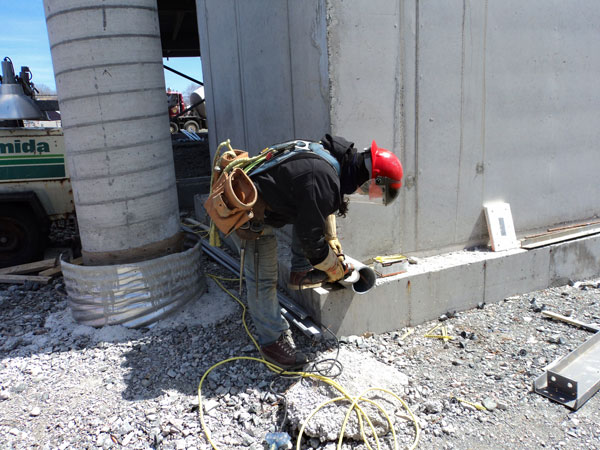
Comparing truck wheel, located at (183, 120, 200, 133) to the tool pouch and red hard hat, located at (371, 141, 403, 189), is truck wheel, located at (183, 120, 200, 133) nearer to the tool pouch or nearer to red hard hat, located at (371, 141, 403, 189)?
the tool pouch

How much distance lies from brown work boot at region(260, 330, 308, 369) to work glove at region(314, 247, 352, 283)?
1.90 feet

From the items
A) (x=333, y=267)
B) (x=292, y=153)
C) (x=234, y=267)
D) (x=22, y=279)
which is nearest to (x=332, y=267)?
(x=333, y=267)

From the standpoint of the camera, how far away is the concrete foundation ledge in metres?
3.79

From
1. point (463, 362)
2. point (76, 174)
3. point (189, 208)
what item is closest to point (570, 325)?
point (463, 362)

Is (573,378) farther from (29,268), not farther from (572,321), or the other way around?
(29,268)

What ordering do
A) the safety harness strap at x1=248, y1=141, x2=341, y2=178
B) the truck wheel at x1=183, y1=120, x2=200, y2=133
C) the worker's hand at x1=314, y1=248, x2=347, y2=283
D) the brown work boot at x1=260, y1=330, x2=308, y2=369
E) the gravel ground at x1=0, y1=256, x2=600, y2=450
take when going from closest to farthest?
the gravel ground at x1=0, y1=256, x2=600, y2=450 → the safety harness strap at x1=248, y1=141, x2=341, y2=178 → the worker's hand at x1=314, y1=248, x2=347, y2=283 → the brown work boot at x1=260, y1=330, x2=308, y2=369 → the truck wheel at x1=183, y1=120, x2=200, y2=133

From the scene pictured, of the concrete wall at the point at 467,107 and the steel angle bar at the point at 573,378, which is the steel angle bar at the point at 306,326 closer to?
the concrete wall at the point at 467,107

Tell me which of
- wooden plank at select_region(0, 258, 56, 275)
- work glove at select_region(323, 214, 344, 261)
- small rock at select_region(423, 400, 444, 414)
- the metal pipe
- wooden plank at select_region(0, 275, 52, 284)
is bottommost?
small rock at select_region(423, 400, 444, 414)

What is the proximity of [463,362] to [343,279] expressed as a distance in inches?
43.8

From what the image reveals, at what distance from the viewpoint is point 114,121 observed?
3830 mm

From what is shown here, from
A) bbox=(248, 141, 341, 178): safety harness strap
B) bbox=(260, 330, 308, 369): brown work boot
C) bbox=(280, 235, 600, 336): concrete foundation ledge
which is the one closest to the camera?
bbox=(248, 141, 341, 178): safety harness strap

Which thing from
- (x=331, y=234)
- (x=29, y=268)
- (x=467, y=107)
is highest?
(x=467, y=107)

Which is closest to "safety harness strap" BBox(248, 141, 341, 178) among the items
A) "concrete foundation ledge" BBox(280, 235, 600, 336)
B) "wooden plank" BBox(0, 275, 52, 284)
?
"concrete foundation ledge" BBox(280, 235, 600, 336)

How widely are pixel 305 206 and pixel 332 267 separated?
61 centimetres
